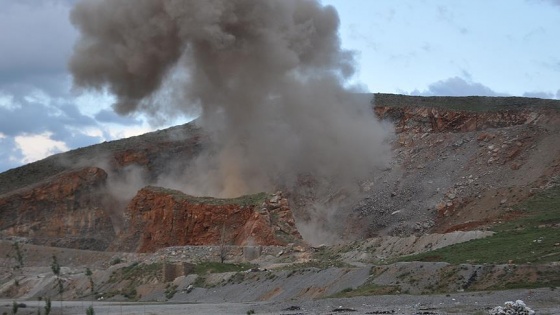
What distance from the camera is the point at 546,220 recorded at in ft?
169

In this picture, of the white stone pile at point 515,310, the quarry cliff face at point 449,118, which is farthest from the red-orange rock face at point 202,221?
the white stone pile at point 515,310

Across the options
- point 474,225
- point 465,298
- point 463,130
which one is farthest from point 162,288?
point 463,130

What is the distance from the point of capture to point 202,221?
226 ft

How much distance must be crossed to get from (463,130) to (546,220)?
2942 centimetres

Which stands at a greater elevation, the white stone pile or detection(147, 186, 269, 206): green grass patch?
detection(147, 186, 269, 206): green grass patch

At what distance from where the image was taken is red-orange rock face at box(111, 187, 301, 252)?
212ft

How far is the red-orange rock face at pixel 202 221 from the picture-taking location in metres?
64.6

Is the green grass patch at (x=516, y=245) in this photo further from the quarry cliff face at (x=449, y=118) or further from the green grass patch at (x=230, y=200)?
the quarry cliff face at (x=449, y=118)

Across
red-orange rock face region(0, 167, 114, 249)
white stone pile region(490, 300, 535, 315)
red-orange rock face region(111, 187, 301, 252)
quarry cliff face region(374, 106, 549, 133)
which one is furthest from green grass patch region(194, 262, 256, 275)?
red-orange rock face region(0, 167, 114, 249)

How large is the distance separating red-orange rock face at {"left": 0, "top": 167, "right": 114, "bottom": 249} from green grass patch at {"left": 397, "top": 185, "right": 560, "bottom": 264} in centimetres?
4694

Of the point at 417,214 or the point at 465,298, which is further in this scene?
the point at 417,214

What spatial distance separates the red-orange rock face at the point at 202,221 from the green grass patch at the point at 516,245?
18.1 m

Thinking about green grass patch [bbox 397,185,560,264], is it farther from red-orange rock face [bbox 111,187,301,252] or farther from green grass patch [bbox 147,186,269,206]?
green grass patch [bbox 147,186,269,206]

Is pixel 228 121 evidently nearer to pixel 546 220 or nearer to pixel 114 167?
pixel 114 167
